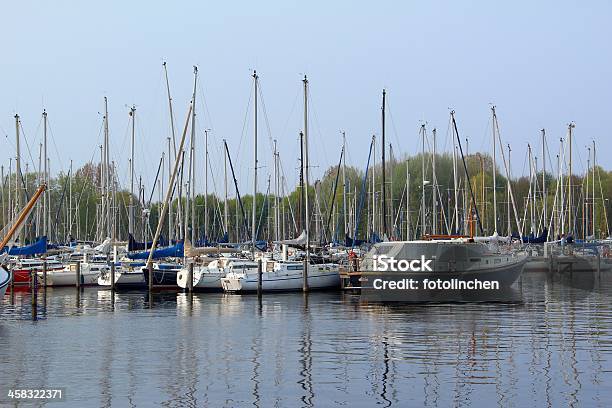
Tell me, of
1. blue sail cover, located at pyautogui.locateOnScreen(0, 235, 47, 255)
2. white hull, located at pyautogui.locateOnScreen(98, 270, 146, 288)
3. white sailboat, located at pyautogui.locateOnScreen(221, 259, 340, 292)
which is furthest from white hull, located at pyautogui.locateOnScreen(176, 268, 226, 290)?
blue sail cover, located at pyautogui.locateOnScreen(0, 235, 47, 255)

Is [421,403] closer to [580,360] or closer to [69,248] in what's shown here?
[580,360]

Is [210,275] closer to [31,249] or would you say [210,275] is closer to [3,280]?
[31,249]

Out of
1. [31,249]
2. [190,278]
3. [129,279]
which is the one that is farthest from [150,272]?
[31,249]

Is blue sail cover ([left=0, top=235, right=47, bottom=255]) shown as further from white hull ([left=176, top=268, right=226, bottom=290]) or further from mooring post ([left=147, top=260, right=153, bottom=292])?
white hull ([left=176, top=268, right=226, bottom=290])

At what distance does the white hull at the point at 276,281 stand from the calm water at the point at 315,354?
9.13 meters

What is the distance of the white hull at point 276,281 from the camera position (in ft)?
207

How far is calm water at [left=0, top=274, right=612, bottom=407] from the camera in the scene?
81.8 feet

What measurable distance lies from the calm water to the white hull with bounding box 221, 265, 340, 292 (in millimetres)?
9125

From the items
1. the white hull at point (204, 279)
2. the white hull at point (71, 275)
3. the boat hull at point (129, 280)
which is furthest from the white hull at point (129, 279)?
the white hull at point (204, 279)

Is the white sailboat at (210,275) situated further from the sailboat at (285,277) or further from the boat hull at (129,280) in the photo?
the boat hull at (129,280)

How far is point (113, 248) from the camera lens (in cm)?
7894

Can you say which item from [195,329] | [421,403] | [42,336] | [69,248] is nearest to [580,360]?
[421,403]

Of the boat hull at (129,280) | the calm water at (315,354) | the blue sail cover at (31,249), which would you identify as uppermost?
the blue sail cover at (31,249)

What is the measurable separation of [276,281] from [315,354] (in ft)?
101
